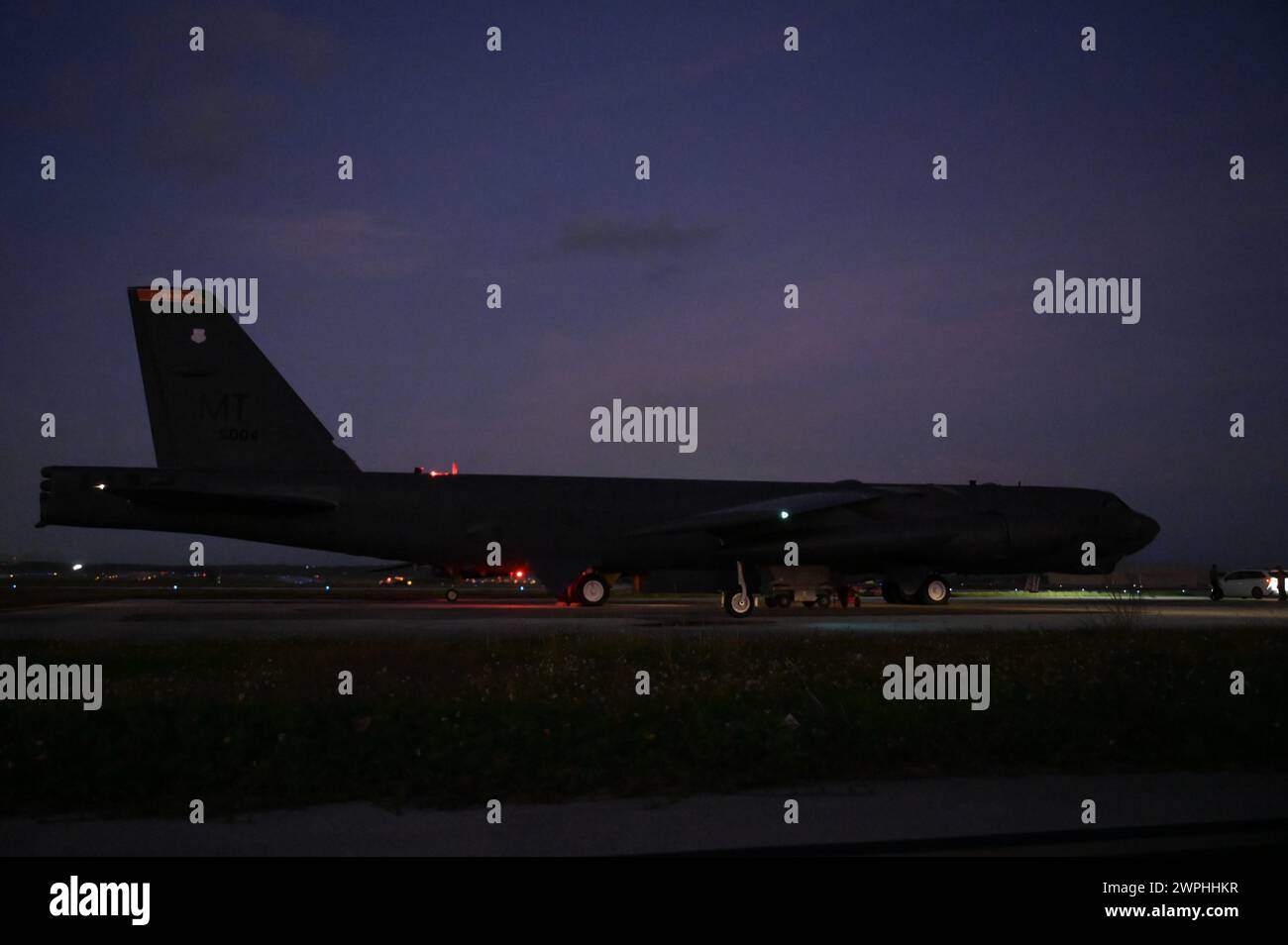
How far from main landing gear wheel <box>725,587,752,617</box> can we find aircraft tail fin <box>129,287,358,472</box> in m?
12.0

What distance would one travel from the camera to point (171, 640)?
55.8 feet

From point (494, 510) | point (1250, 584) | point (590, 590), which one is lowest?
point (1250, 584)

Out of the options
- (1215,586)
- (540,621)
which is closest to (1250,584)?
(1215,586)

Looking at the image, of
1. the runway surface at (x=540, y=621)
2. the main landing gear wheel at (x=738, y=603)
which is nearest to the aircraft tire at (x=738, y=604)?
the main landing gear wheel at (x=738, y=603)

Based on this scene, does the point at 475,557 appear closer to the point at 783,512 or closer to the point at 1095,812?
the point at 783,512

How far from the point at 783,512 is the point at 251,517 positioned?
13.2 metres

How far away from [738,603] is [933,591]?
23.8 feet

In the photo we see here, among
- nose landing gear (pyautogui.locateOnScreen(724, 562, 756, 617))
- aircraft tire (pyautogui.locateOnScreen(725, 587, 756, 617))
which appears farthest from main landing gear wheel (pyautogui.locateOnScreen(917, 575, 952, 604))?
aircraft tire (pyautogui.locateOnScreen(725, 587, 756, 617))

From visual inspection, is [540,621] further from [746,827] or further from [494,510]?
[746,827]

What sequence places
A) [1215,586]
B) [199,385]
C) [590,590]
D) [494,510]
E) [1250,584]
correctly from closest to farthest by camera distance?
1. [199,385]
2. [494,510]
3. [590,590]
4. [1215,586]
5. [1250,584]

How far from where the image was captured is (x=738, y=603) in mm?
27484

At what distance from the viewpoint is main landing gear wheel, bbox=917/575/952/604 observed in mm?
31234
